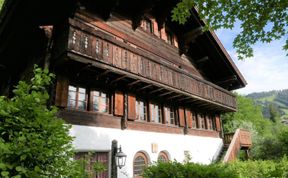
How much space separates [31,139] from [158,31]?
12098mm

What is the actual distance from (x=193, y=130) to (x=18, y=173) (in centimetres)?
1234

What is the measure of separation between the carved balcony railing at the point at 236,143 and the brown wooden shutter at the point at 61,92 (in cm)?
955

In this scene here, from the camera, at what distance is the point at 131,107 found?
10.1 meters

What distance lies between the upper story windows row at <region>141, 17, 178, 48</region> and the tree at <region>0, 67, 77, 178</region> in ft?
34.2

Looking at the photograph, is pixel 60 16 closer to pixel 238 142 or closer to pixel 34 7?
pixel 34 7

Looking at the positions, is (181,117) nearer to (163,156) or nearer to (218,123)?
(163,156)

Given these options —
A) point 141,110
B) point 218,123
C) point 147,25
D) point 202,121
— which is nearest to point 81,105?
point 141,110

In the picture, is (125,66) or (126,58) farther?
(126,58)

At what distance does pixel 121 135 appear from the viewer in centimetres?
948

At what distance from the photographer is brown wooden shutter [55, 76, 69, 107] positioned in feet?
25.1

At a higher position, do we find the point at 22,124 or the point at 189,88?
the point at 189,88

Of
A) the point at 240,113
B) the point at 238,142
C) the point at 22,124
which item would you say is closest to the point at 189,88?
the point at 238,142

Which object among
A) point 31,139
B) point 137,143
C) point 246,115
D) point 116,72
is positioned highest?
point 246,115

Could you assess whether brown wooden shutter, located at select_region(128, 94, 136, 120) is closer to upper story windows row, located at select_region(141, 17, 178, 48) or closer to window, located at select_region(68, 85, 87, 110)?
window, located at select_region(68, 85, 87, 110)
